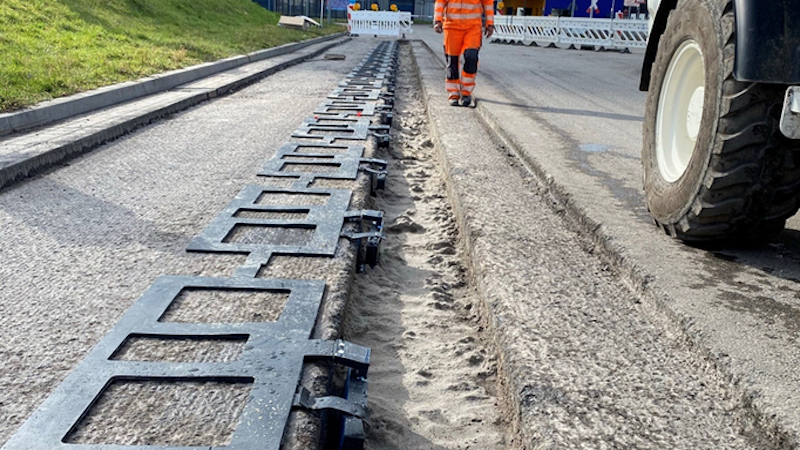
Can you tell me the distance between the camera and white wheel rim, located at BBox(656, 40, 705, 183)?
115 inches

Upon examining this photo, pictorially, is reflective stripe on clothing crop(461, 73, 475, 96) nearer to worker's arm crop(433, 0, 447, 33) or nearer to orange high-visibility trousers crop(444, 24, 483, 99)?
orange high-visibility trousers crop(444, 24, 483, 99)

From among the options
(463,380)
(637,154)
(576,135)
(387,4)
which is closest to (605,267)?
(463,380)

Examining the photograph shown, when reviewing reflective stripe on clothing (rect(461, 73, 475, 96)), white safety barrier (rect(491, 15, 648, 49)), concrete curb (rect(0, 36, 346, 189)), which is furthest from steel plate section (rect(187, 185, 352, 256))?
white safety barrier (rect(491, 15, 648, 49))

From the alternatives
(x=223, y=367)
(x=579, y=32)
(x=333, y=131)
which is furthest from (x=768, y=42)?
(x=579, y=32)

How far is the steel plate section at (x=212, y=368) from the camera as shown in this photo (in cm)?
157

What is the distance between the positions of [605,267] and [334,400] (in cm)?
146

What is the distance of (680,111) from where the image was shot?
310cm

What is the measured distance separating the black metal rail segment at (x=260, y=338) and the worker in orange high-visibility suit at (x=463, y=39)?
12.1 ft

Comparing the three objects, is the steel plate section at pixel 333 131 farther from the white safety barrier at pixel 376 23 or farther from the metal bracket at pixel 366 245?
the white safety barrier at pixel 376 23

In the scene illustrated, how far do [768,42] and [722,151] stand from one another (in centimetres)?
41

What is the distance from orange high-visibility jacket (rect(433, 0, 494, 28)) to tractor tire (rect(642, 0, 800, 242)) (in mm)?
4551

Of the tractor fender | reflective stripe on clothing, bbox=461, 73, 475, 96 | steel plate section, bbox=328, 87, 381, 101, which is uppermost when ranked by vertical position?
the tractor fender

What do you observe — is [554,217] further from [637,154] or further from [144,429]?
[144,429]

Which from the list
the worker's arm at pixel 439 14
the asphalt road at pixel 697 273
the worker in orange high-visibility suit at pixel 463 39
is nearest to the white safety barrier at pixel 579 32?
the worker's arm at pixel 439 14
